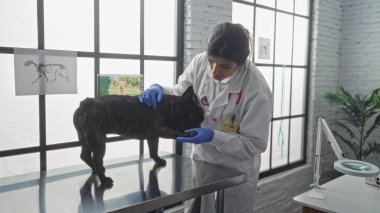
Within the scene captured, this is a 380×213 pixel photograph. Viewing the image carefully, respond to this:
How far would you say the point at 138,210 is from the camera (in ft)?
3.48

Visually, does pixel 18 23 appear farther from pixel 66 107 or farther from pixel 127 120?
pixel 127 120

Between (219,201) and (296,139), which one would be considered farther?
(296,139)

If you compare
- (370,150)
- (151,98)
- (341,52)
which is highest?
(341,52)

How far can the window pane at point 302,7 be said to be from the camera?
357 centimetres

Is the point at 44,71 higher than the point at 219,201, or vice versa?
the point at 44,71

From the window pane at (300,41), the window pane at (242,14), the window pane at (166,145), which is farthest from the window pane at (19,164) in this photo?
the window pane at (300,41)

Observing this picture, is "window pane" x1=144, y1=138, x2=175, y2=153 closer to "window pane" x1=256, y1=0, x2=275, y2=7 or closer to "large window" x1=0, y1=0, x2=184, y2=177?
"large window" x1=0, y1=0, x2=184, y2=177

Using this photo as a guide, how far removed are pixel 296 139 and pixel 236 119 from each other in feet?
7.96

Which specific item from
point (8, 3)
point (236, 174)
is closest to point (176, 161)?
point (236, 174)

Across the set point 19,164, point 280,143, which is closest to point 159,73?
point 19,164

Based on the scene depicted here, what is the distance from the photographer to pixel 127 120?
1.38 meters

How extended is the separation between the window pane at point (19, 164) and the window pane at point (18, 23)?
578mm

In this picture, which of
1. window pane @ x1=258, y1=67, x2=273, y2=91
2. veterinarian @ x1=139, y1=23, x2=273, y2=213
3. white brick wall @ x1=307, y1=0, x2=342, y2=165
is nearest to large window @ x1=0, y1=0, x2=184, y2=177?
veterinarian @ x1=139, y1=23, x2=273, y2=213

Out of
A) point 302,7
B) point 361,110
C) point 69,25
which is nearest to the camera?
point 69,25
